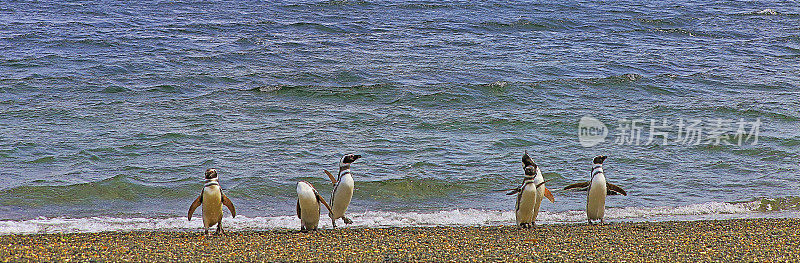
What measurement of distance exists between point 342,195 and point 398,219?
869 millimetres

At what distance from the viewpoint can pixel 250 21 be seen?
71.6 feet

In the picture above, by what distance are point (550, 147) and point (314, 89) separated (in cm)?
516

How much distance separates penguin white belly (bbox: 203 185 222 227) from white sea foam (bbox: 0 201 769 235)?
601 millimetres

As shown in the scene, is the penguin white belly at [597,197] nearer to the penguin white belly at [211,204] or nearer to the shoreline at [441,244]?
the shoreline at [441,244]

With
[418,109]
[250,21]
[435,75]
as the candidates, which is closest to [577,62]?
[435,75]

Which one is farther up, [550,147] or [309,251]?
[309,251]

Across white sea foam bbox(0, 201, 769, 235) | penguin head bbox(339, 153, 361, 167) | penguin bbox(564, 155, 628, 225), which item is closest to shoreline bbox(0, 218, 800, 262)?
penguin bbox(564, 155, 628, 225)

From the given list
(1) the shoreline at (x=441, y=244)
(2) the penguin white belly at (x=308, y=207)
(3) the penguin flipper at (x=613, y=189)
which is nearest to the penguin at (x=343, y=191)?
(2) the penguin white belly at (x=308, y=207)

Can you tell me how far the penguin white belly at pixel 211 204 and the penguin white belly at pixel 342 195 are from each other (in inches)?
41.7

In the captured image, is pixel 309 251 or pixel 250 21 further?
pixel 250 21

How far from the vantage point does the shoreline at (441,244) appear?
5898mm

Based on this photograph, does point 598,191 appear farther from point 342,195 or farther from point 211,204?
point 211,204

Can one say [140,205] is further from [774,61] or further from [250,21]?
[774,61]

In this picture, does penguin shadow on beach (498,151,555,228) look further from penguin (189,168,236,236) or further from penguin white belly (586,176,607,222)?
penguin (189,168,236,236)
